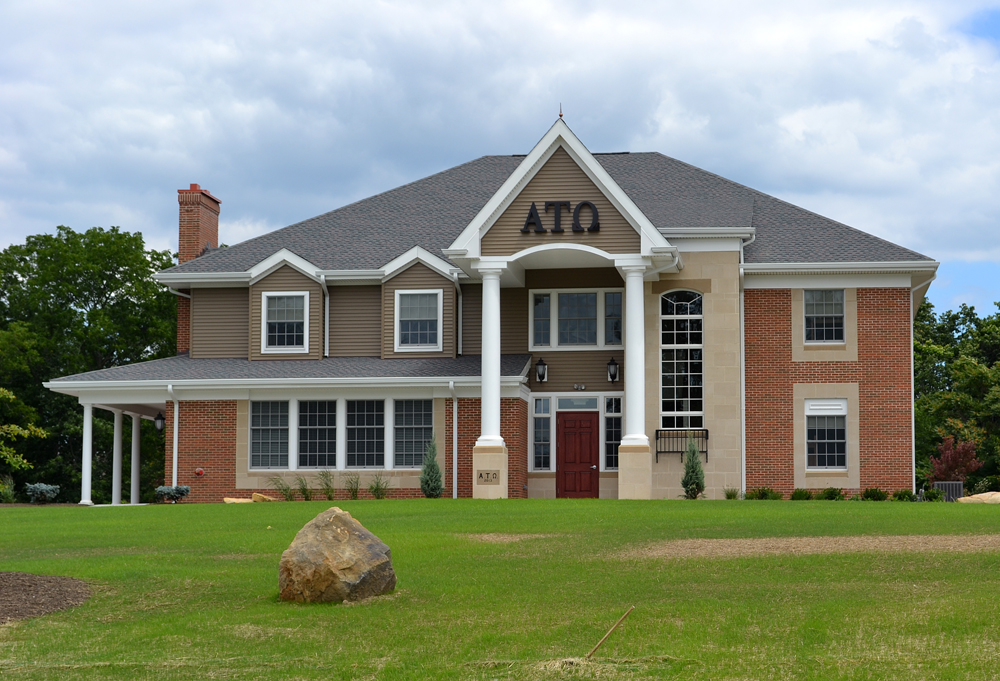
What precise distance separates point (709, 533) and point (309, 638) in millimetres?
8878

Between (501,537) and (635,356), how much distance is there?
11429 mm

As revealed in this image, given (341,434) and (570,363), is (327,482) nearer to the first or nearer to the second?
(341,434)

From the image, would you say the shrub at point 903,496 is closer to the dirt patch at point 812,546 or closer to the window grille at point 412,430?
the window grille at point 412,430

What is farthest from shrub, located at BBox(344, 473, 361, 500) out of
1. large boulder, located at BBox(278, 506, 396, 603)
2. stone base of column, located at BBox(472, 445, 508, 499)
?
large boulder, located at BBox(278, 506, 396, 603)

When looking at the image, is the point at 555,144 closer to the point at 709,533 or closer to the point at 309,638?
the point at 709,533

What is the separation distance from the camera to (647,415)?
31500mm

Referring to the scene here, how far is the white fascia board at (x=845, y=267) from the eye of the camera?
1244 inches

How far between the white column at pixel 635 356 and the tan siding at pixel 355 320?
793cm

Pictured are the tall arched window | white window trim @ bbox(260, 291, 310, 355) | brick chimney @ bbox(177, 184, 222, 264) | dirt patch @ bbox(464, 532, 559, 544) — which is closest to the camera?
dirt patch @ bbox(464, 532, 559, 544)

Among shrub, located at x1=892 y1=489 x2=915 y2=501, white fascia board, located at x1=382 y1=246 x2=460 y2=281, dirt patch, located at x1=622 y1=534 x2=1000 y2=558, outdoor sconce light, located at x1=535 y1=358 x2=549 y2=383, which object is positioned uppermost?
white fascia board, located at x1=382 y1=246 x2=460 y2=281

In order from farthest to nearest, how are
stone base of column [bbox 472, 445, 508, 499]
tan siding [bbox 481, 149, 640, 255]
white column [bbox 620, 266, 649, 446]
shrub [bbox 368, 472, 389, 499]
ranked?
shrub [bbox 368, 472, 389, 499] → tan siding [bbox 481, 149, 640, 255] → white column [bbox 620, 266, 649, 446] → stone base of column [bbox 472, 445, 508, 499]

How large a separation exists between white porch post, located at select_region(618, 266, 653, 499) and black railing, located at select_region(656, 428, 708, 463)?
1.54 metres

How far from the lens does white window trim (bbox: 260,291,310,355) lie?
34.1 meters

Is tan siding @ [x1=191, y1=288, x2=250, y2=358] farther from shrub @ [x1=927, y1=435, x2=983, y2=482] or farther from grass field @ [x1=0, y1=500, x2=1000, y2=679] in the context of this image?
shrub @ [x1=927, y1=435, x2=983, y2=482]
